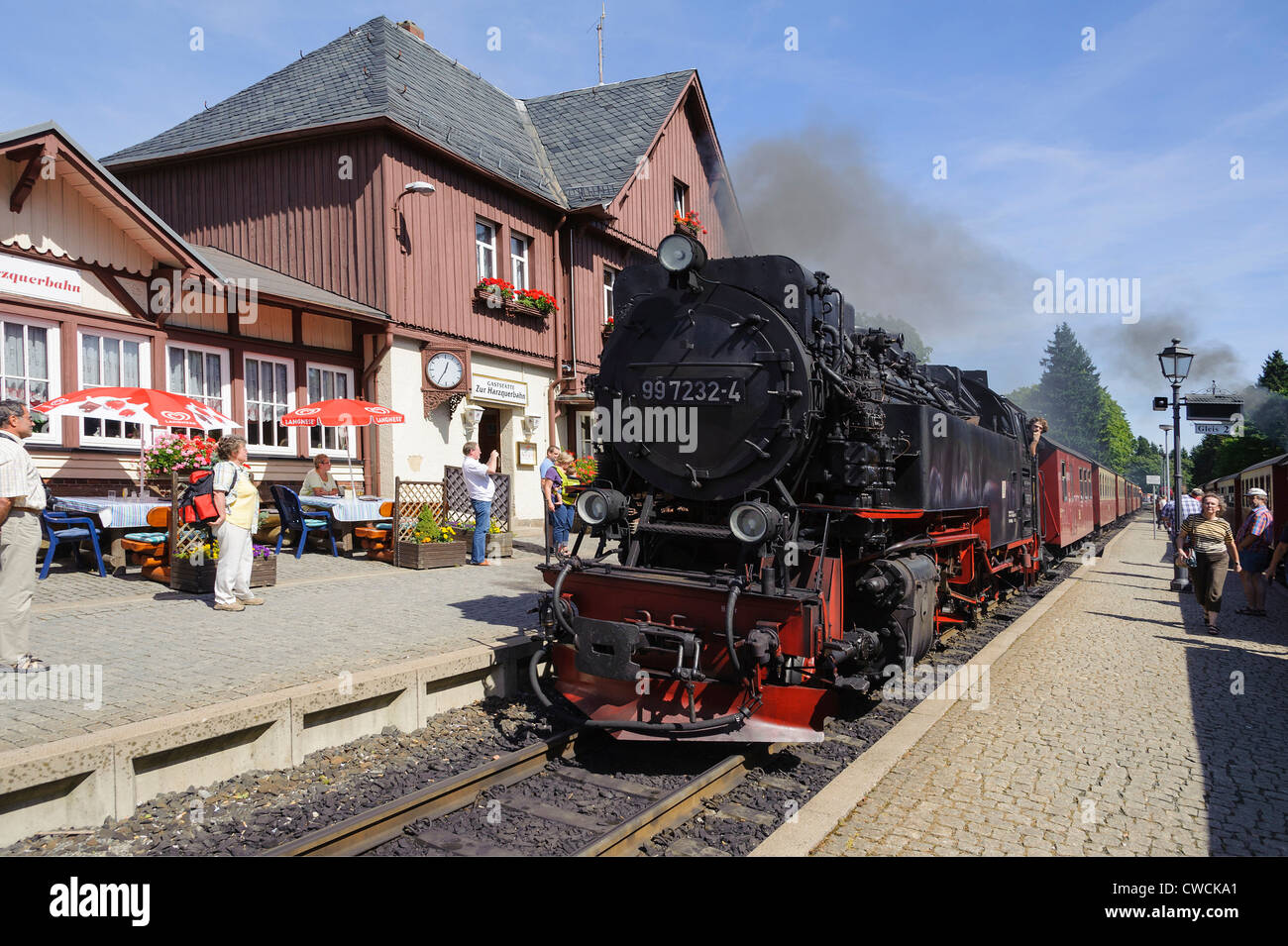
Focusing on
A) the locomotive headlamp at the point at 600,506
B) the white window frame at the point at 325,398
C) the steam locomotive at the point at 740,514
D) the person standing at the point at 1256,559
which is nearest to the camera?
the steam locomotive at the point at 740,514

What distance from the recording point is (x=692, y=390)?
5461mm

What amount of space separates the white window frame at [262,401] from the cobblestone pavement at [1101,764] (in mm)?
9956

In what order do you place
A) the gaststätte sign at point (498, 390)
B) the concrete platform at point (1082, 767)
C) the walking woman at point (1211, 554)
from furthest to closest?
the gaststätte sign at point (498, 390) → the walking woman at point (1211, 554) → the concrete platform at point (1082, 767)

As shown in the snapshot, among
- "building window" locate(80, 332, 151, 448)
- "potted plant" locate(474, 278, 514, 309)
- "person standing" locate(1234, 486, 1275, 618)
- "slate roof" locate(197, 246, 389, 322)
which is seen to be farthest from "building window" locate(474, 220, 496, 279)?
"person standing" locate(1234, 486, 1275, 618)

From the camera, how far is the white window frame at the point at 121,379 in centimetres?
998

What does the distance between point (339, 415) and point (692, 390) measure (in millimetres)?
7321

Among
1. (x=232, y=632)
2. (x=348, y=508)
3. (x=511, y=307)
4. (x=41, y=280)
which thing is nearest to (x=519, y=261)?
(x=511, y=307)

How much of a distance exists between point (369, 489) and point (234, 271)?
3.71 meters

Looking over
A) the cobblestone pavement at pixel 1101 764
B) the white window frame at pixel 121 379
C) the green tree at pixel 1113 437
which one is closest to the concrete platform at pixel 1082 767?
the cobblestone pavement at pixel 1101 764

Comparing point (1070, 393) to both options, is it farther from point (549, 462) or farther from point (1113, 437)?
point (549, 462)

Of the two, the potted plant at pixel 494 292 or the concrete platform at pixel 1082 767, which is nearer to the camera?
the concrete platform at pixel 1082 767

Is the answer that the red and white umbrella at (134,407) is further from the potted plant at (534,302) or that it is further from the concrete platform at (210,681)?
the potted plant at (534,302)

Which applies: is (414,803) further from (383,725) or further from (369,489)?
(369,489)
